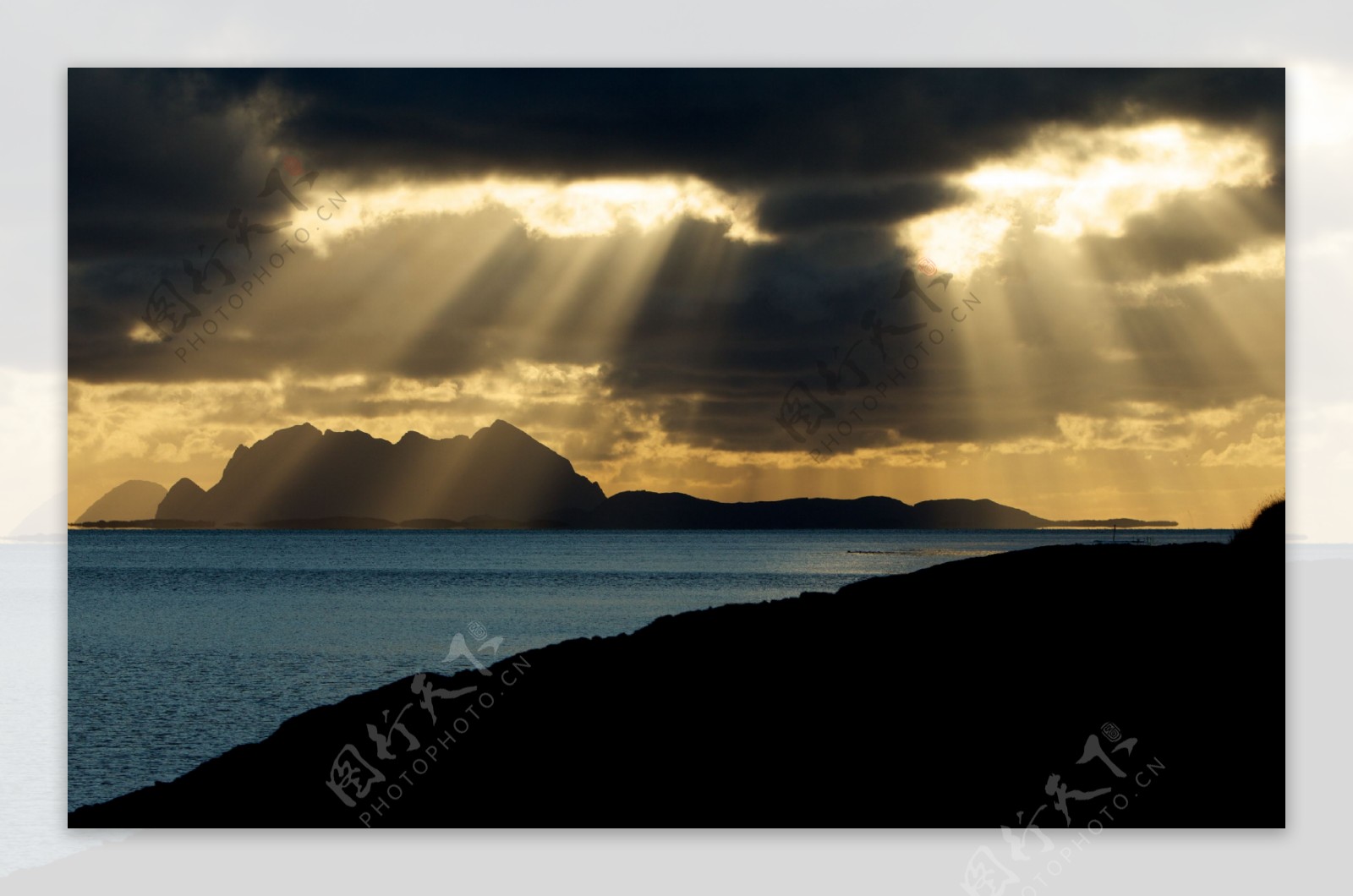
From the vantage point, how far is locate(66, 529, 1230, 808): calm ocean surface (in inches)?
470

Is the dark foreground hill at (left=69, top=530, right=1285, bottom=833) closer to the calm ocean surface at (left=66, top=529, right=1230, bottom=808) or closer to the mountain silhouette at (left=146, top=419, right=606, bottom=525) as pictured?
the calm ocean surface at (left=66, top=529, right=1230, bottom=808)

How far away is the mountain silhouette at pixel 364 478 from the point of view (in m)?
17.0

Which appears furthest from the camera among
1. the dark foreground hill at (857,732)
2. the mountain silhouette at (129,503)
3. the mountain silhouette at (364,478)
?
the mountain silhouette at (364,478)

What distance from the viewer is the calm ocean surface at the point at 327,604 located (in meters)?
11.9

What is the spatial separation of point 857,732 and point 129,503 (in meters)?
10.3

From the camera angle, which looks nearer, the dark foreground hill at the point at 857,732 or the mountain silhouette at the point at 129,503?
the dark foreground hill at the point at 857,732

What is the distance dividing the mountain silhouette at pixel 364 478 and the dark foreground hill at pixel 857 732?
5318 mm

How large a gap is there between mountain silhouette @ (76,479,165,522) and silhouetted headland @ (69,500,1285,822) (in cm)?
276

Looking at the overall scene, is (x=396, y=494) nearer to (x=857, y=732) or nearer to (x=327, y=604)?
(x=327, y=604)

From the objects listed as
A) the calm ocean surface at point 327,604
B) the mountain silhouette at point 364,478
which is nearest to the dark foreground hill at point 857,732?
the calm ocean surface at point 327,604

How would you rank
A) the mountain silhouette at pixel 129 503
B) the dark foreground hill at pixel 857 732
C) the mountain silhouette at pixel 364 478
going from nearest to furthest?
the dark foreground hill at pixel 857 732
the mountain silhouette at pixel 129 503
the mountain silhouette at pixel 364 478

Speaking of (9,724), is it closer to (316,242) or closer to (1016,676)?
(316,242)

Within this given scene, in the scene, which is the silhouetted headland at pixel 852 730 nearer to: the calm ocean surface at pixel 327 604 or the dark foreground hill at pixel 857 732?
the dark foreground hill at pixel 857 732

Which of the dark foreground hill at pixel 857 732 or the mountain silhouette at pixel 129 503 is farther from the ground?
the mountain silhouette at pixel 129 503
